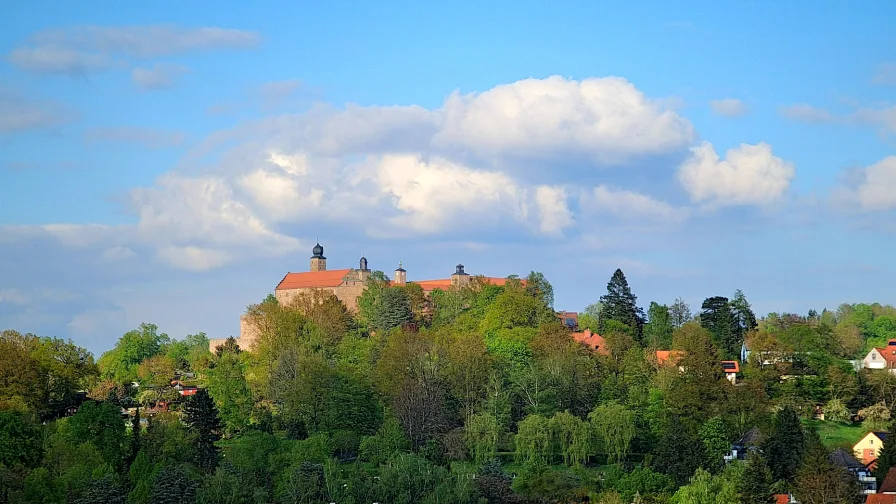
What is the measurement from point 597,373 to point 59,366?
91.6ft

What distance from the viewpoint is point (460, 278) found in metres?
96.6

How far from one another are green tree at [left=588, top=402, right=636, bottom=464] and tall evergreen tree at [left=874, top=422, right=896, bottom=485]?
11.1 meters

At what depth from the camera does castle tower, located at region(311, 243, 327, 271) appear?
106312 millimetres

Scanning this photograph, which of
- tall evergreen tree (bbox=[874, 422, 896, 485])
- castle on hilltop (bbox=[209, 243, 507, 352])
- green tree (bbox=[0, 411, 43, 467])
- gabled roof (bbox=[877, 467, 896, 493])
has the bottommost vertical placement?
gabled roof (bbox=[877, 467, 896, 493])

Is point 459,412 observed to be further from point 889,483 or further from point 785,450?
point 889,483

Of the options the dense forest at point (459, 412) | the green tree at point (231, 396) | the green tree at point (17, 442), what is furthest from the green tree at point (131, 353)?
the green tree at point (17, 442)

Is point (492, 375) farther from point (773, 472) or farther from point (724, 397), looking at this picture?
point (773, 472)

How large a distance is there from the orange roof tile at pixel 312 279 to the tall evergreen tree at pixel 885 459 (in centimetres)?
4830

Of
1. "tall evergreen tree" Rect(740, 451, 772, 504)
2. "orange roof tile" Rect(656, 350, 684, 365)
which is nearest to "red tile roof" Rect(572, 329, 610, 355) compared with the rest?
"orange roof tile" Rect(656, 350, 684, 365)

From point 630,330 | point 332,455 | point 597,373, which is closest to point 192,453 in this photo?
point 332,455

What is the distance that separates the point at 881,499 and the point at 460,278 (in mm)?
48955

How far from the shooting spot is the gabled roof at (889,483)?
171 feet

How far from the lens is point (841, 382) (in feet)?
221

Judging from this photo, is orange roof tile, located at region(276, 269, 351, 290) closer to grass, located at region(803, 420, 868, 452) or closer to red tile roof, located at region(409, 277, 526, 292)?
red tile roof, located at region(409, 277, 526, 292)
